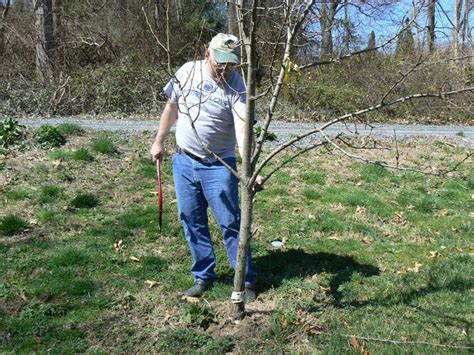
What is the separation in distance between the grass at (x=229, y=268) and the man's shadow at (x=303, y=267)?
0.07ft

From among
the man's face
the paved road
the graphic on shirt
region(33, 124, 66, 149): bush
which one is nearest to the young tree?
the man's face

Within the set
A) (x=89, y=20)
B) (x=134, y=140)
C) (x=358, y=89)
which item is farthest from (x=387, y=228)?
(x=89, y=20)

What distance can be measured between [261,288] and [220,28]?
18.0 meters

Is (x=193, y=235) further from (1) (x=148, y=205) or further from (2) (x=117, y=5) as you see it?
(2) (x=117, y=5)

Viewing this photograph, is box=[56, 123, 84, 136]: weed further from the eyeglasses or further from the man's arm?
the eyeglasses

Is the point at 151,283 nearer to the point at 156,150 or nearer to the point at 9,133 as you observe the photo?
the point at 156,150

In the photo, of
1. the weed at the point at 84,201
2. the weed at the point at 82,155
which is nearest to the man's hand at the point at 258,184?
the weed at the point at 84,201

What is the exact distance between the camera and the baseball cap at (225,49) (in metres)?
3.76

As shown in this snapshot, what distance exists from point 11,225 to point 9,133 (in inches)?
120

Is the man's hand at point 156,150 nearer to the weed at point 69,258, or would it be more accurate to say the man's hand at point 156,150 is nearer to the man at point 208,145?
the man at point 208,145

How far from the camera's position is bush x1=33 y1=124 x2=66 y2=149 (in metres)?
8.41

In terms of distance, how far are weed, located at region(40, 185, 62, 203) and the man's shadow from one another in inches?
111

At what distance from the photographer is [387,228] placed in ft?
21.2

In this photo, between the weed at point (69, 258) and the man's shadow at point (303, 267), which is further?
the weed at point (69, 258)
